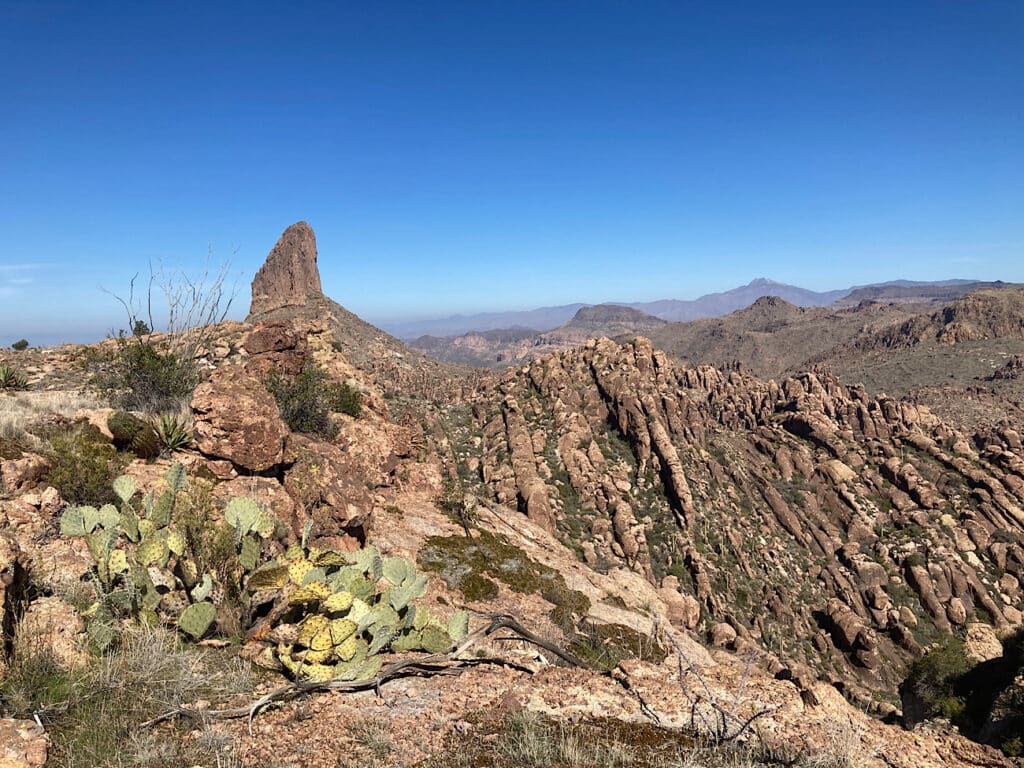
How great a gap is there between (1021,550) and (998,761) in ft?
184

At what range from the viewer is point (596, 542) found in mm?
38688

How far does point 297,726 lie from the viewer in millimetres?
4609

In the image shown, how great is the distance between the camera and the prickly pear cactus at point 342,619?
5.52 meters

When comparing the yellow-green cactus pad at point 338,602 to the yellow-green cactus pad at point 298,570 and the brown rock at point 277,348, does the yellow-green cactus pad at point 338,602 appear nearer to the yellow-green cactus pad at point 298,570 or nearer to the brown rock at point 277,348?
the yellow-green cactus pad at point 298,570

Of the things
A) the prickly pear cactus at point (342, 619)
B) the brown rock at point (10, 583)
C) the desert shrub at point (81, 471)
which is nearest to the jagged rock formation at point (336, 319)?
the desert shrub at point (81, 471)

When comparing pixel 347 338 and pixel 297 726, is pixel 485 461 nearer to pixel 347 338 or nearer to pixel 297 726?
pixel 297 726

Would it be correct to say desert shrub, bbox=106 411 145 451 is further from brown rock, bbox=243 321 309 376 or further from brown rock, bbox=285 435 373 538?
brown rock, bbox=243 321 309 376

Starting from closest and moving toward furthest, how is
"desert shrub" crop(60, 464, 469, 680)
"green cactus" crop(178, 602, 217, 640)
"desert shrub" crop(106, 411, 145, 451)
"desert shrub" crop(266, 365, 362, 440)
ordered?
"desert shrub" crop(60, 464, 469, 680) < "green cactus" crop(178, 602, 217, 640) < "desert shrub" crop(106, 411, 145, 451) < "desert shrub" crop(266, 365, 362, 440)

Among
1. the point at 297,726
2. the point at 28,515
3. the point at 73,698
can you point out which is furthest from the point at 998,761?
the point at 28,515

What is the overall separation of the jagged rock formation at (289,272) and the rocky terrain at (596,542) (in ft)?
212

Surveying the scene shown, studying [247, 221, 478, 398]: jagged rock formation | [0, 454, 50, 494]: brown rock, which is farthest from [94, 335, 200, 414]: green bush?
[247, 221, 478, 398]: jagged rock formation

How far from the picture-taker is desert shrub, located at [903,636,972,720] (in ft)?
25.1

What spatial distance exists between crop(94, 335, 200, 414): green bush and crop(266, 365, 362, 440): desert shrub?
2.43m

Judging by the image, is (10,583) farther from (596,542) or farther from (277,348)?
(596,542)
